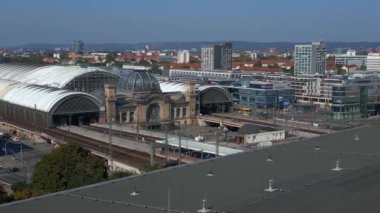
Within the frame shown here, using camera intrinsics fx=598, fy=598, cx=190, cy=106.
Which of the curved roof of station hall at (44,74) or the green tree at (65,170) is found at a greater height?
the curved roof of station hall at (44,74)

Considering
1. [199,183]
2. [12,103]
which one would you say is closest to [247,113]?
[12,103]

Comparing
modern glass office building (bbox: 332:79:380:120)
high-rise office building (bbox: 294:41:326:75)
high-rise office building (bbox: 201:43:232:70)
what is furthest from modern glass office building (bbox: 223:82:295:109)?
high-rise office building (bbox: 201:43:232:70)

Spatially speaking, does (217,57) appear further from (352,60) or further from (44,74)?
(44,74)

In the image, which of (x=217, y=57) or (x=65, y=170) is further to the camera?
(x=217, y=57)

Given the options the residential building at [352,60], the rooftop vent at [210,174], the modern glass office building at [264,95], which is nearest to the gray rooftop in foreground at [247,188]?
the rooftop vent at [210,174]

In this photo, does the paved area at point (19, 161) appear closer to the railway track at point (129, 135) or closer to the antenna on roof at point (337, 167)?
the railway track at point (129, 135)

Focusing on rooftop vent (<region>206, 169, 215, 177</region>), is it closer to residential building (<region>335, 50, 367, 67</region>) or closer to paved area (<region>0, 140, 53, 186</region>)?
paved area (<region>0, 140, 53, 186</region>)

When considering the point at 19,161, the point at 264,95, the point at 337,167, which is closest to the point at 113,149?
the point at 19,161
